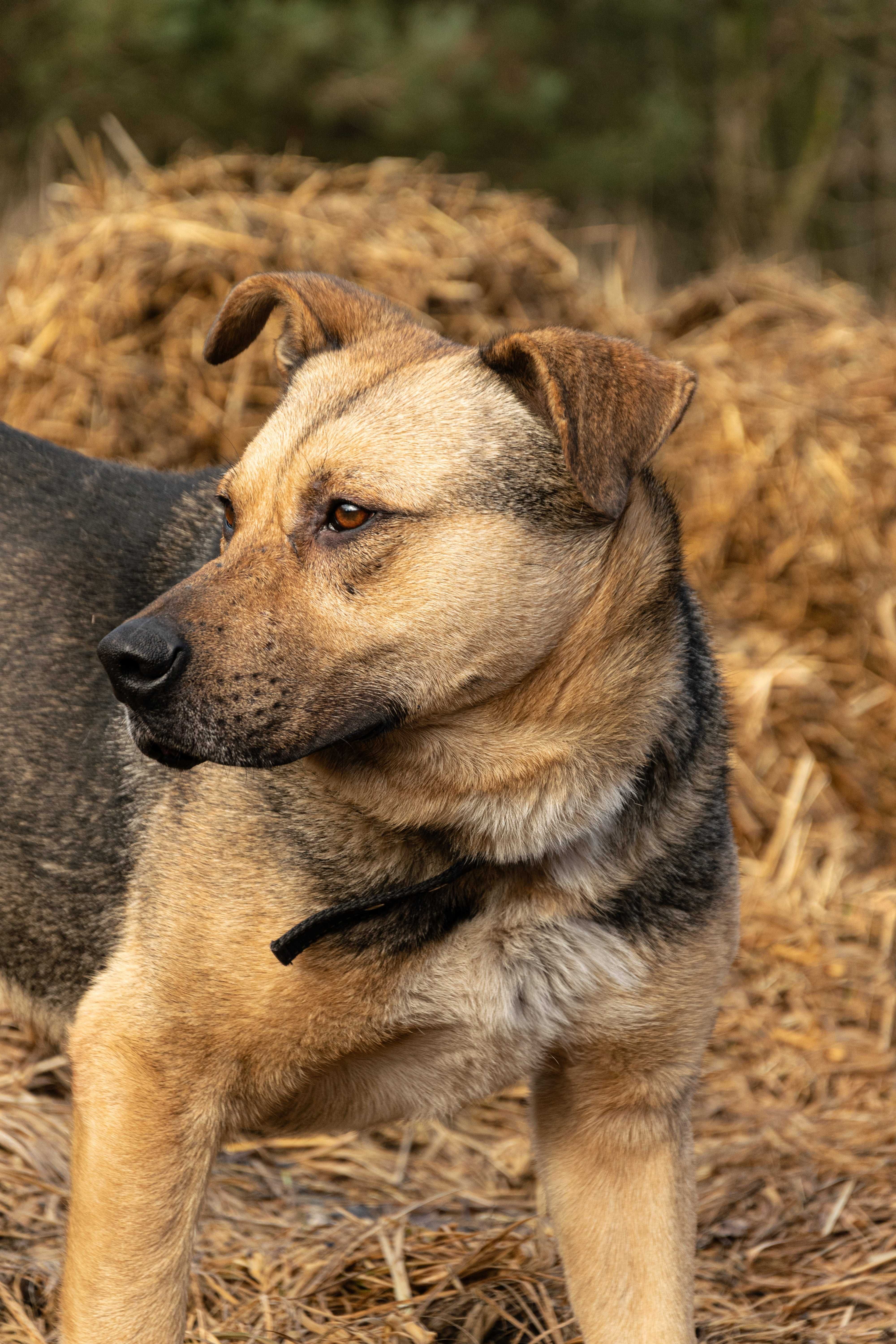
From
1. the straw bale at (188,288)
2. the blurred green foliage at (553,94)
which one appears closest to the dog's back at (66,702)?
the straw bale at (188,288)

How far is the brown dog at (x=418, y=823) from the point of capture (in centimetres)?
279

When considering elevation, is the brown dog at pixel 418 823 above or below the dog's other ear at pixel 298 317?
below

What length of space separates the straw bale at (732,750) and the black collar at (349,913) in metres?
1.13

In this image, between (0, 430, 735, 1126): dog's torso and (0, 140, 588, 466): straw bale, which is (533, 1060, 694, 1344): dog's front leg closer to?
(0, 430, 735, 1126): dog's torso

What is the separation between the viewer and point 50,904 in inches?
132

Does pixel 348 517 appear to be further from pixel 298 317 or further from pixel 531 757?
pixel 298 317

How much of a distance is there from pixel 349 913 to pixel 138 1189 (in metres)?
0.68

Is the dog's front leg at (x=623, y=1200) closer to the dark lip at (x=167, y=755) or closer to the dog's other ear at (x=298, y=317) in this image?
the dark lip at (x=167, y=755)

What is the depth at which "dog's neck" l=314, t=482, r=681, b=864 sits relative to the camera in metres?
2.96

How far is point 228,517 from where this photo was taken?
3.11 m

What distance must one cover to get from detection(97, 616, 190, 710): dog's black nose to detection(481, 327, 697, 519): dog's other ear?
0.85 m

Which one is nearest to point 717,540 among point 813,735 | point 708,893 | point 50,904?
point 813,735

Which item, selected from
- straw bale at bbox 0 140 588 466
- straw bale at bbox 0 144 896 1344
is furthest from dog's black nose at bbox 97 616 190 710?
straw bale at bbox 0 140 588 466

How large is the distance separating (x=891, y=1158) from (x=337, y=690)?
8.91ft
